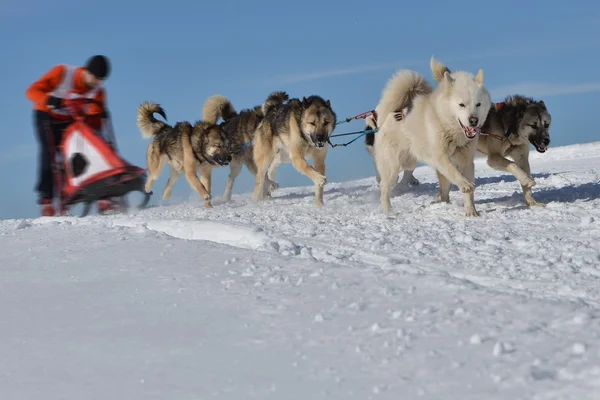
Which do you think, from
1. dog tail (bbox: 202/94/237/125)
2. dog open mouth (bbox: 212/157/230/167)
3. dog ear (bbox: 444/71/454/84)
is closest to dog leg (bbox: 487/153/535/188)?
dog ear (bbox: 444/71/454/84)

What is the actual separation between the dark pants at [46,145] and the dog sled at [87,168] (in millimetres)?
65

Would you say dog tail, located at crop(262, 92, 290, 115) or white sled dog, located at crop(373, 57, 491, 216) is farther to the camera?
dog tail, located at crop(262, 92, 290, 115)

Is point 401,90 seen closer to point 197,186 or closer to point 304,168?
point 304,168

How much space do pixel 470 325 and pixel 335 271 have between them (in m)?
1.05

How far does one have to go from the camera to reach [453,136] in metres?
5.89

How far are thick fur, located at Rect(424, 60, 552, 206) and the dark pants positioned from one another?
402 cm

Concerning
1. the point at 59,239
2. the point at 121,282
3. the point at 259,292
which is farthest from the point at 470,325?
the point at 59,239

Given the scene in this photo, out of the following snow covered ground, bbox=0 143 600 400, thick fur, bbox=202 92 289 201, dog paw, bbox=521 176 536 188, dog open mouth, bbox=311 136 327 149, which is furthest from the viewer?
thick fur, bbox=202 92 289 201

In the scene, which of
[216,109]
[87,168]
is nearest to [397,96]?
[87,168]

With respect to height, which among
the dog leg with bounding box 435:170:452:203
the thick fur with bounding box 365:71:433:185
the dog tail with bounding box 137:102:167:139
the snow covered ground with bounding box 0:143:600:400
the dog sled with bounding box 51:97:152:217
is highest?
the dog tail with bounding box 137:102:167:139

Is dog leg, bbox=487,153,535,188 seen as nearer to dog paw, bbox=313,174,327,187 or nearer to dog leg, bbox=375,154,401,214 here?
dog leg, bbox=375,154,401,214

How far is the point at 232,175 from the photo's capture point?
32.9ft

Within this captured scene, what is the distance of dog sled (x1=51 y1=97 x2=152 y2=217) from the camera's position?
623cm

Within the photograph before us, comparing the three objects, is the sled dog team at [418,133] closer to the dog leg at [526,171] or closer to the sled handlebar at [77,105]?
the dog leg at [526,171]
